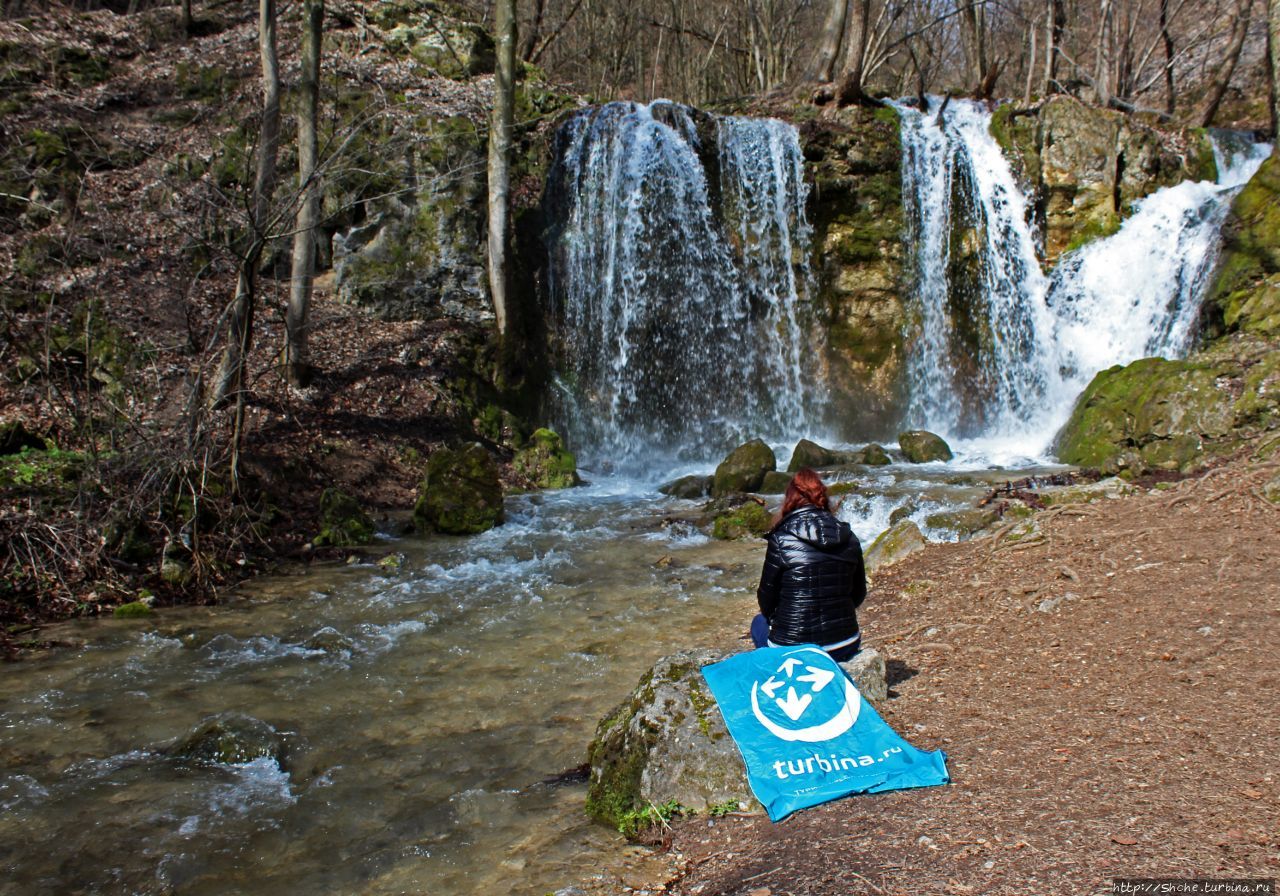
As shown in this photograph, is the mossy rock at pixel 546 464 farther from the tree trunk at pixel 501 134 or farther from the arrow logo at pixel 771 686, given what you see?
the arrow logo at pixel 771 686

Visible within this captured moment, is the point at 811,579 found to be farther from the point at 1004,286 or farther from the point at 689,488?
the point at 1004,286

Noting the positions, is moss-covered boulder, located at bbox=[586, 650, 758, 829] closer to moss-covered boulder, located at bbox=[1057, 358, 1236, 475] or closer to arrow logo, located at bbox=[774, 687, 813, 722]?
arrow logo, located at bbox=[774, 687, 813, 722]

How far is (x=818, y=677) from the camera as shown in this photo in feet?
12.0

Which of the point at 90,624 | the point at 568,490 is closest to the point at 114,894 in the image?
the point at 90,624

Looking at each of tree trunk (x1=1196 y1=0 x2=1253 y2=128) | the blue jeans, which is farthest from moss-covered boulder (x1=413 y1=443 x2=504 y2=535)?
tree trunk (x1=1196 y1=0 x2=1253 y2=128)

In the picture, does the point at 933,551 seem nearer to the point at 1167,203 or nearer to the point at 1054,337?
the point at 1054,337

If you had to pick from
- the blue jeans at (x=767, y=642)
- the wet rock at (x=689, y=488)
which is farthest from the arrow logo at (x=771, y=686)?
the wet rock at (x=689, y=488)

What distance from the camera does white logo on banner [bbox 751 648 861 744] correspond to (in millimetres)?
3479

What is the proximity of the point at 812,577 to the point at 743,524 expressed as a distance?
18.2 ft

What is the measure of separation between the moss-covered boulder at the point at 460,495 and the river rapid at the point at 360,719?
90 cm

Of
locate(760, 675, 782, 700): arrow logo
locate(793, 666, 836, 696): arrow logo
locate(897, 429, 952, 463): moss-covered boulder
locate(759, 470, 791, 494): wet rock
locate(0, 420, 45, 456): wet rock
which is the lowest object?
locate(759, 470, 791, 494): wet rock

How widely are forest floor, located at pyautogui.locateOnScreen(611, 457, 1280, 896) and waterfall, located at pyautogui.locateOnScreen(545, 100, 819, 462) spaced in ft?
30.7

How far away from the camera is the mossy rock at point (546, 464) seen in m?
12.7

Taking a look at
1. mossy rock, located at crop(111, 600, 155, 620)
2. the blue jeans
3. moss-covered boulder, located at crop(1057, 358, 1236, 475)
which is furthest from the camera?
moss-covered boulder, located at crop(1057, 358, 1236, 475)
